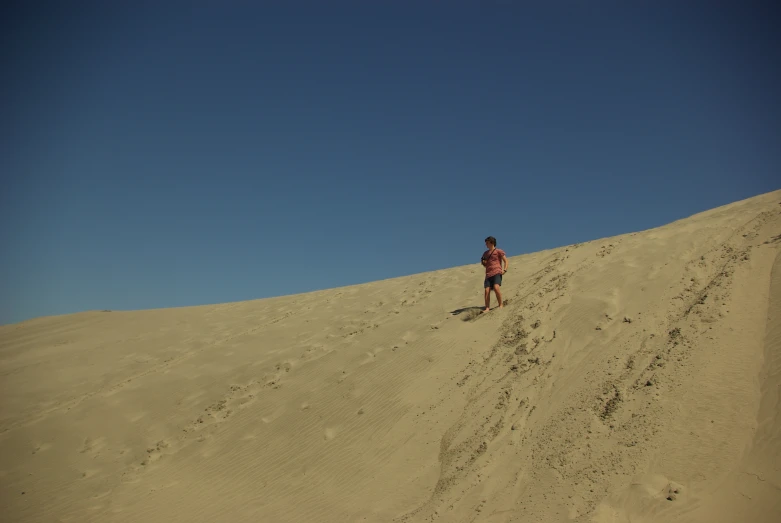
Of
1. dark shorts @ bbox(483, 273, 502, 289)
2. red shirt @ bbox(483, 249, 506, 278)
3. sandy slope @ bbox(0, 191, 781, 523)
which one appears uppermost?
red shirt @ bbox(483, 249, 506, 278)

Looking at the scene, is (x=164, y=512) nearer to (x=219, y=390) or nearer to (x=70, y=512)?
(x=70, y=512)

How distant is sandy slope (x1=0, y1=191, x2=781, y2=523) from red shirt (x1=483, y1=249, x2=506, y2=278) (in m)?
0.67

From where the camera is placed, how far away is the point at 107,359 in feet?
38.1

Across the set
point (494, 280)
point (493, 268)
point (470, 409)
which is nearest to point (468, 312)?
point (494, 280)

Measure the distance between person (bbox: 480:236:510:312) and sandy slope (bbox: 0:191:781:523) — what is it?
46 centimetres

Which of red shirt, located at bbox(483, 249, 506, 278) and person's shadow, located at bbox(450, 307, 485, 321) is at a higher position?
red shirt, located at bbox(483, 249, 506, 278)

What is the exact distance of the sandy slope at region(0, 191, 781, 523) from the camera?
4098 millimetres

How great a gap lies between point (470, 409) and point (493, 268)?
3.36 meters

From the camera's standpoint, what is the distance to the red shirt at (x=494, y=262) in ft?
27.9

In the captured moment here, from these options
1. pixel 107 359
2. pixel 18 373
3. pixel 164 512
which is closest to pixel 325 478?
pixel 164 512

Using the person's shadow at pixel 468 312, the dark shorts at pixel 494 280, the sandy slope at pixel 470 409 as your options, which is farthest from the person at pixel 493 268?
the sandy slope at pixel 470 409

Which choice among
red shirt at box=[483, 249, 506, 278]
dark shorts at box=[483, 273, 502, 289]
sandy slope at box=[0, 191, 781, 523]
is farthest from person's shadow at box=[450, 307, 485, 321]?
red shirt at box=[483, 249, 506, 278]

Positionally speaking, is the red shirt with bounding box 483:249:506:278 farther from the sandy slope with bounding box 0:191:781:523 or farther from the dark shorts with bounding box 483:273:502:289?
the sandy slope with bounding box 0:191:781:523

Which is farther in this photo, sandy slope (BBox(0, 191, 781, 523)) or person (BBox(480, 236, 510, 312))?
person (BBox(480, 236, 510, 312))
